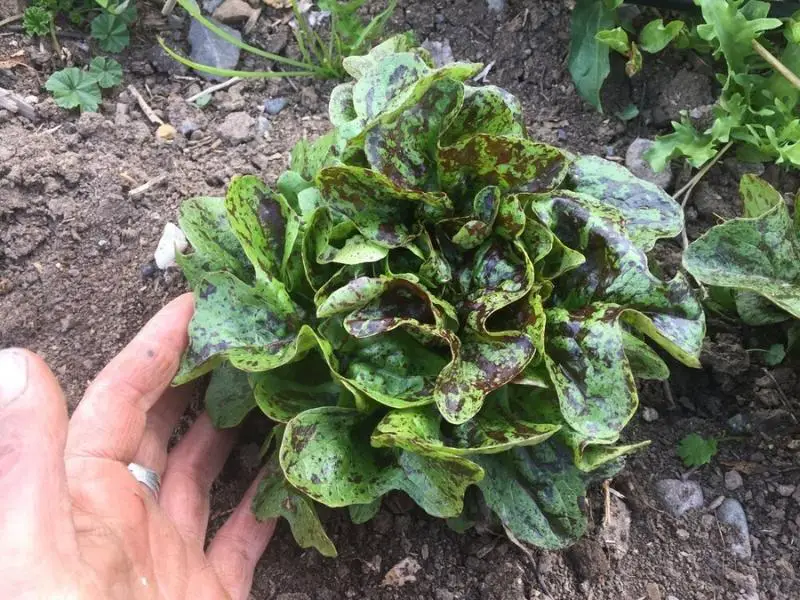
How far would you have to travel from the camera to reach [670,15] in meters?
2.22

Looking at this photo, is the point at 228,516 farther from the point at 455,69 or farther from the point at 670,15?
the point at 670,15

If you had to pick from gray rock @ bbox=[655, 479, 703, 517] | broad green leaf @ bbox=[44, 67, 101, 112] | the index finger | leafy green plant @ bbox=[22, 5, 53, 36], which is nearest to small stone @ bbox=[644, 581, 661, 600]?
gray rock @ bbox=[655, 479, 703, 517]

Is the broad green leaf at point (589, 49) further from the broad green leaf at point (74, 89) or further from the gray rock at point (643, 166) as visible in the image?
the broad green leaf at point (74, 89)

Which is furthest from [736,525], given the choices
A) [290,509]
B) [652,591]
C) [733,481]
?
[290,509]

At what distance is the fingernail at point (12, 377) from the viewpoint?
121cm

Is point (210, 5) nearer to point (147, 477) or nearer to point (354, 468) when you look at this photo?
point (147, 477)

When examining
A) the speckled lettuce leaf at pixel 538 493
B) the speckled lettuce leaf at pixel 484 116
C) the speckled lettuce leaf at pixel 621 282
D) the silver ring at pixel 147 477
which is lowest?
the speckled lettuce leaf at pixel 538 493

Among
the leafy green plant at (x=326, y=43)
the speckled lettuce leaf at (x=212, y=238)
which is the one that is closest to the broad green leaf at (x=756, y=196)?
the leafy green plant at (x=326, y=43)

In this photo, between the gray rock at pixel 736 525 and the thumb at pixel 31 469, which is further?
the gray rock at pixel 736 525

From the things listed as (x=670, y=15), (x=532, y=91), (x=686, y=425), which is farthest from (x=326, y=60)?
(x=686, y=425)

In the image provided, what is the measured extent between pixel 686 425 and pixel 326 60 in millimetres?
1384

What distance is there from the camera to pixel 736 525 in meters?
1.87

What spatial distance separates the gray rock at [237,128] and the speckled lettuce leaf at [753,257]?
1236 millimetres

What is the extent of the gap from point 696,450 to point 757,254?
1.64 ft
